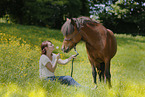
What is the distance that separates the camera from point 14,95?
3395mm

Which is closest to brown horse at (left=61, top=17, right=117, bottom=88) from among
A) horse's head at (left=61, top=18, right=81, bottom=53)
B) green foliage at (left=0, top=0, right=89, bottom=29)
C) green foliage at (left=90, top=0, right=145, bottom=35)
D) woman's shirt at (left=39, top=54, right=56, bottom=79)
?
horse's head at (left=61, top=18, right=81, bottom=53)

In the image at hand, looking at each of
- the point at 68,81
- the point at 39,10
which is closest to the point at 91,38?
the point at 68,81

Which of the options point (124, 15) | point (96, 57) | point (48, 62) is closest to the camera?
point (48, 62)

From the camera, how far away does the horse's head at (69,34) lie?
166 inches

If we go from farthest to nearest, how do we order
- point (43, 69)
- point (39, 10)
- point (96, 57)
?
point (39, 10) → point (96, 57) → point (43, 69)

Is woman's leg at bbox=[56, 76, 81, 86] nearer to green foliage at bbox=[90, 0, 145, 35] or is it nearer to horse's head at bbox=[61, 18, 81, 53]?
horse's head at bbox=[61, 18, 81, 53]

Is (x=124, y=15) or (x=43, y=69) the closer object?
(x=43, y=69)

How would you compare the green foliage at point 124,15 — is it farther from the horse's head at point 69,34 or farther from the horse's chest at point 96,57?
the horse's head at point 69,34

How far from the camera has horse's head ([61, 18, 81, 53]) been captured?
13.9ft

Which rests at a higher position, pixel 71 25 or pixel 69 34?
pixel 71 25

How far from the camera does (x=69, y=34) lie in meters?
4.27

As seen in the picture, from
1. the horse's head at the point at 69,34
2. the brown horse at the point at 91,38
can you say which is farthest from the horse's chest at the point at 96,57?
the horse's head at the point at 69,34

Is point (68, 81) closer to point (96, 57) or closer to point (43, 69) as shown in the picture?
point (43, 69)

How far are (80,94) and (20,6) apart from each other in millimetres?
24505
